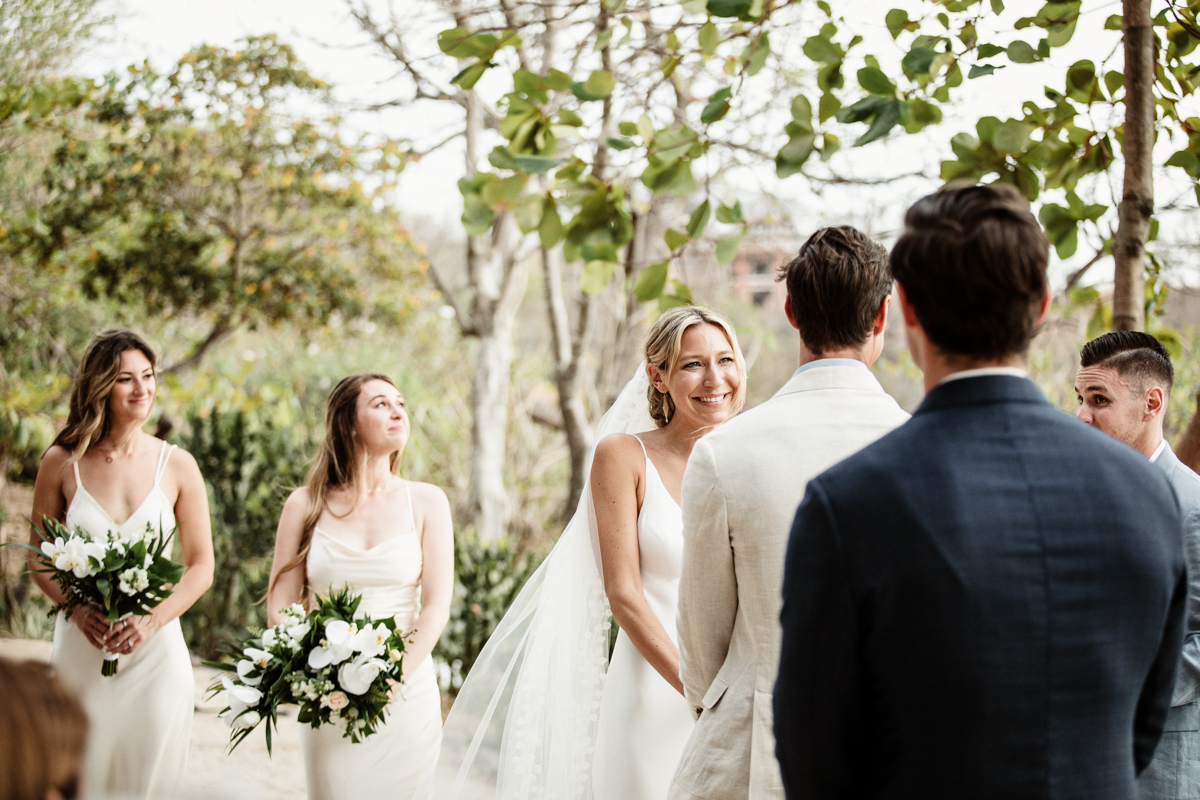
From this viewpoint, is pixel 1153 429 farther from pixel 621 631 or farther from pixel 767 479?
pixel 621 631

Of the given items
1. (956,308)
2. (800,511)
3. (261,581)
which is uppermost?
(956,308)

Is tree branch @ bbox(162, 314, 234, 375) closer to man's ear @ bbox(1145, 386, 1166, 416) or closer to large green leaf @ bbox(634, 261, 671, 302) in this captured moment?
large green leaf @ bbox(634, 261, 671, 302)

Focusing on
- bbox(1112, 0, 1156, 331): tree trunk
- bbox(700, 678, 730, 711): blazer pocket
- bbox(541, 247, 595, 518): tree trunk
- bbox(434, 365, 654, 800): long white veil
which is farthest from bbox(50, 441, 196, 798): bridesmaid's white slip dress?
bbox(541, 247, 595, 518): tree trunk

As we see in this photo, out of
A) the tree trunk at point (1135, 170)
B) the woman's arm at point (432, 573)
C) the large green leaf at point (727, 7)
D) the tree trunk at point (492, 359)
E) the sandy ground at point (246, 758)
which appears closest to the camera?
the large green leaf at point (727, 7)

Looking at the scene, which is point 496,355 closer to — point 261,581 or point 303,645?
point 261,581

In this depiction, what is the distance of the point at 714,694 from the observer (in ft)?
6.41

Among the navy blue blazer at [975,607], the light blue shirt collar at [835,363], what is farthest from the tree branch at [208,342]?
the navy blue blazer at [975,607]

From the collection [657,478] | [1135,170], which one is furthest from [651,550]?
[1135,170]

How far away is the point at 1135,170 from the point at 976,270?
1880 mm

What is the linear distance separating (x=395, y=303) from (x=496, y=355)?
1148 mm

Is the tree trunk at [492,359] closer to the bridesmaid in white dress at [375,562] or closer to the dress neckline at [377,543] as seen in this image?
the bridesmaid in white dress at [375,562]

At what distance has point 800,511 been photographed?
51.1 inches

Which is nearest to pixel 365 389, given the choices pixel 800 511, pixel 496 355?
pixel 800 511

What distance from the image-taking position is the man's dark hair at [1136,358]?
2707mm
